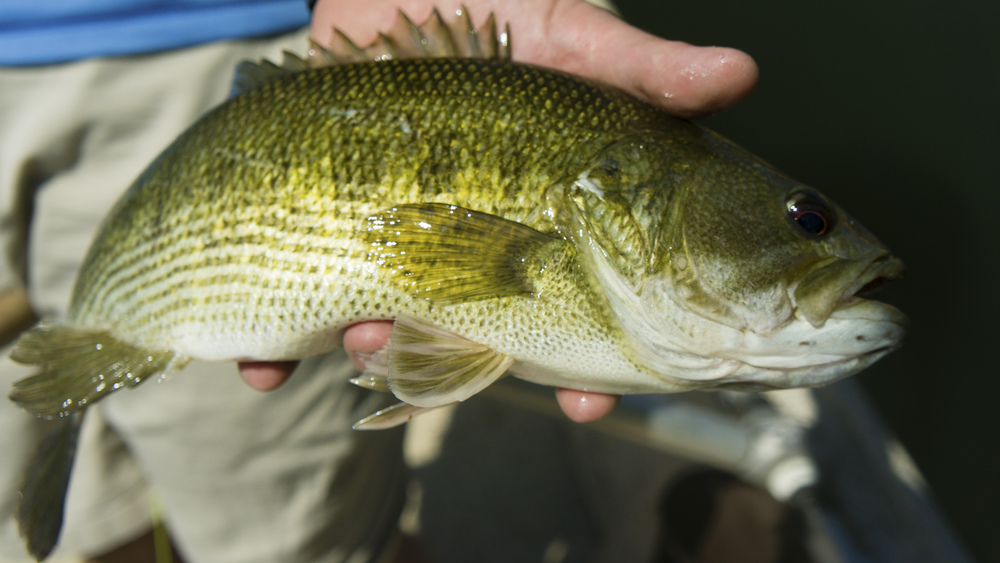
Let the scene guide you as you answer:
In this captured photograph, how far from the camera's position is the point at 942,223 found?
4.38 m

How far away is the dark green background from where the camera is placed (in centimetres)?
397

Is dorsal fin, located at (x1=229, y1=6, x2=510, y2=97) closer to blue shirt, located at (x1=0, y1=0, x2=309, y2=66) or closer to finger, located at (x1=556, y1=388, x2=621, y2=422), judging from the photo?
blue shirt, located at (x1=0, y1=0, x2=309, y2=66)

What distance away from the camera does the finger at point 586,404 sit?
1.58 meters

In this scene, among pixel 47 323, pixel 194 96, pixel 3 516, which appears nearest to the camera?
pixel 47 323

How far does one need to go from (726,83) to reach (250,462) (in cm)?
198

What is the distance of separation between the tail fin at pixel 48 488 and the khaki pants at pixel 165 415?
463mm

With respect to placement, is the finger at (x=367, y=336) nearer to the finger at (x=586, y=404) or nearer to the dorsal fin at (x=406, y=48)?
the finger at (x=586, y=404)

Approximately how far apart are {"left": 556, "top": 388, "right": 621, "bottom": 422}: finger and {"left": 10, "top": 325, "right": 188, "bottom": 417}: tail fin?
3.22 ft

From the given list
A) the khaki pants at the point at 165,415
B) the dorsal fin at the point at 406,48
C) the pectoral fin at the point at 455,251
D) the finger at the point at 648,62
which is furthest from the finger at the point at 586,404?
the khaki pants at the point at 165,415

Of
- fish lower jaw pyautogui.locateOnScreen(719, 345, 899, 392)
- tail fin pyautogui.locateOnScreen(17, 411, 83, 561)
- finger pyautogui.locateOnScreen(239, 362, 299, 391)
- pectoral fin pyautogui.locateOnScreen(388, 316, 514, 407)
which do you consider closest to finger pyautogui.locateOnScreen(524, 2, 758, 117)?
fish lower jaw pyautogui.locateOnScreen(719, 345, 899, 392)

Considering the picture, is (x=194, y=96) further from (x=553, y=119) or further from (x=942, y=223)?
(x=942, y=223)

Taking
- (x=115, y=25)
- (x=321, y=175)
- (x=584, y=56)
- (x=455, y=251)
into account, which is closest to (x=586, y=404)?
(x=455, y=251)

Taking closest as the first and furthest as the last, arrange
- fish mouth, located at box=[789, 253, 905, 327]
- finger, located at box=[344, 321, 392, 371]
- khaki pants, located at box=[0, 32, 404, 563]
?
fish mouth, located at box=[789, 253, 905, 327]
finger, located at box=[344, 321, 392, 371]
khaki pants, located at box=[0, 32, 404, 563]

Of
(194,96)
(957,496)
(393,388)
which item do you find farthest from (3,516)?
(957,496)
